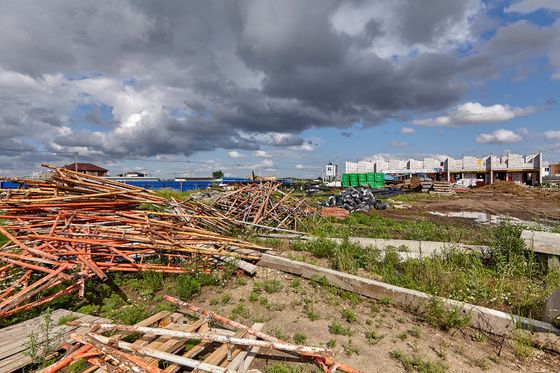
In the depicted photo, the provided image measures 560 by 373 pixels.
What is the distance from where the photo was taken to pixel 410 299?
4270 mm

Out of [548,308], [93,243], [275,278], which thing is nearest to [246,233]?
[275,278]

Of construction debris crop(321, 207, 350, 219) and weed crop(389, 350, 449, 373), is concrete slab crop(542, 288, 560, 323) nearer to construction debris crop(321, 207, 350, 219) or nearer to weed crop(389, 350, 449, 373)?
weed crop(389, 350, 449, 373)

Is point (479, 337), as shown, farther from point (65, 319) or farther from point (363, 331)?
point (65, 319)

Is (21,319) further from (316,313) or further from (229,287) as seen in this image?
(316,313)

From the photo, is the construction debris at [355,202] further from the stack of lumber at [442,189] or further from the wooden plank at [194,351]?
the stack of lumber at [442,189]

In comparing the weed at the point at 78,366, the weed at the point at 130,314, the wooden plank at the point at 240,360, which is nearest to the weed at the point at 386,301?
the wooden plank at the point at 240,360

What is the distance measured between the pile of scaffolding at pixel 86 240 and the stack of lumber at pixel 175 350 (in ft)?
6.36

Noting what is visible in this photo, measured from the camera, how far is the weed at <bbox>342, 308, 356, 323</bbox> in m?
3.97

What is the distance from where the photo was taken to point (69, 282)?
4.88m

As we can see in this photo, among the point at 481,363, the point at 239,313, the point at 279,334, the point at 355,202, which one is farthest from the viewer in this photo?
the point at 355,202

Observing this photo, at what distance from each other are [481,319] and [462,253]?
230 cm

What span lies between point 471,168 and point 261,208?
162ft

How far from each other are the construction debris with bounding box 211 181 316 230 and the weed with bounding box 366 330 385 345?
220 inches

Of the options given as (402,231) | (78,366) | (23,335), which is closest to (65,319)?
(23,335)
